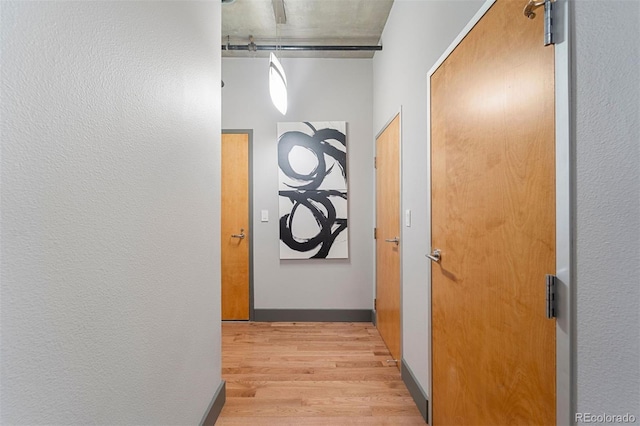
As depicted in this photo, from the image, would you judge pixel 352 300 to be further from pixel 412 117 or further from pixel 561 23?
pixel 561 23

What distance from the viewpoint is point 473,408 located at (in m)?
1.19

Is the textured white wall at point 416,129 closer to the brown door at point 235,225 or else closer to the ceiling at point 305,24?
the ceiling at point 305,24

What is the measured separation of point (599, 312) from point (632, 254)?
0.15 meters

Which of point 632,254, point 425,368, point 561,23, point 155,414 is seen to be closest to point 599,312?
point 632,254

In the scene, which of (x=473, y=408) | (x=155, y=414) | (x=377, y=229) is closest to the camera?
(x=155, y=414)

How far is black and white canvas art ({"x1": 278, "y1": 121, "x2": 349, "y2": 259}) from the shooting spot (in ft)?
10.3

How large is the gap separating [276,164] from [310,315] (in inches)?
64.2

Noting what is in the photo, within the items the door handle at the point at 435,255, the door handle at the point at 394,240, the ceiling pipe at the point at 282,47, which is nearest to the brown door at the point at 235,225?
the ceiling pipe at the point at 282,47

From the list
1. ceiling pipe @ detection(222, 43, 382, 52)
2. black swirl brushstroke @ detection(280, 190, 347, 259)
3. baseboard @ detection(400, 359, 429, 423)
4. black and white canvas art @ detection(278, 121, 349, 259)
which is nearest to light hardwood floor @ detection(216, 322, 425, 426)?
baseboard @ detection(400, 359, 429, 423)

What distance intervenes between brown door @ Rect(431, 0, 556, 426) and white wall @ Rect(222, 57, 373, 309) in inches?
67.2

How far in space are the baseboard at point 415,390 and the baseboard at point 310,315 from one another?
1092mm

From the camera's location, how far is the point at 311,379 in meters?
2.09

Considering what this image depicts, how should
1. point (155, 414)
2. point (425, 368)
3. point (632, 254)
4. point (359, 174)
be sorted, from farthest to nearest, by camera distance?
point (359, 174) → point (425, 368) → point (155, 414) → point (632, 254)

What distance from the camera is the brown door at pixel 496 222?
842mm
